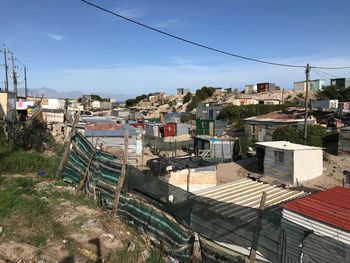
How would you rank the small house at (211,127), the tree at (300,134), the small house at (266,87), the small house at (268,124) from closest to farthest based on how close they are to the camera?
1. the tree at (300,134)
2. the small house at (268,124)
3. the small house at (211,127)
4. the small house at (266,87)

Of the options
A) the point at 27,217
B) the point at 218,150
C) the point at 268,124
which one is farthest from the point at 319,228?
the point at 268,124

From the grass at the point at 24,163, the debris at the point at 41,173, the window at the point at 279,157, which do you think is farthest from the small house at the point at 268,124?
the debris at the point at 41,173

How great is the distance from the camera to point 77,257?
5.72 metres

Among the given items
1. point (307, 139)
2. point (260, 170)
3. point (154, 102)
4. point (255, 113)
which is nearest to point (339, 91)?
point (255, 113)

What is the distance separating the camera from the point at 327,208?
6.16 m

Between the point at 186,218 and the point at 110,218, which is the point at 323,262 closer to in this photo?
the point at 186,218

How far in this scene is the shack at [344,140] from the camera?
76.1 feet

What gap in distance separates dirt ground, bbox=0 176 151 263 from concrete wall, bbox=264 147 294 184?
14305mm

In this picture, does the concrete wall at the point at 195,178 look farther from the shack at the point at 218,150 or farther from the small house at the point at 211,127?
the small house at the point at 211,127

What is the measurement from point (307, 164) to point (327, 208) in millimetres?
14167

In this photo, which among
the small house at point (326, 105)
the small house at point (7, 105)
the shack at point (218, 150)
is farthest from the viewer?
the small house at point (326, 105)

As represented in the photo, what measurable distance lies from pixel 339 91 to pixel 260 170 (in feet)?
143

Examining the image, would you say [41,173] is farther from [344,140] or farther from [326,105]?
[326,105]

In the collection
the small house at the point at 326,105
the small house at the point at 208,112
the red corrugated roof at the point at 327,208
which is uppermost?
the small house at the point at 326,105
